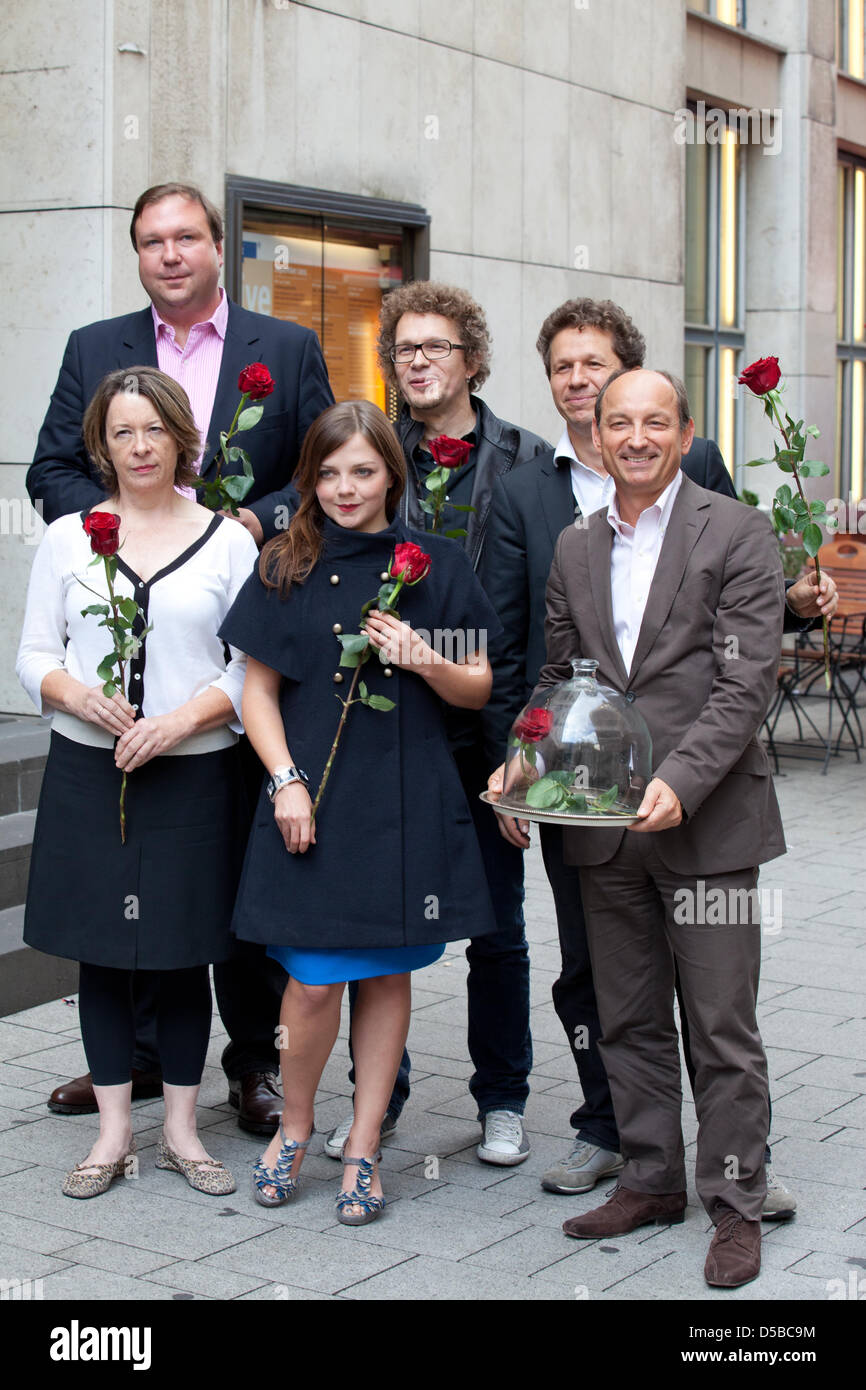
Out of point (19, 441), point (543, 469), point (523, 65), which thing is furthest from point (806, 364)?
point (543, 469)

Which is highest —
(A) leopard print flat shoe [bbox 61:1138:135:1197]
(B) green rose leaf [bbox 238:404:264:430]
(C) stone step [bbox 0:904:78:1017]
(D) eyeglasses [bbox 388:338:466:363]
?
(D) eyeglasses [bbox 388:338:466:363]

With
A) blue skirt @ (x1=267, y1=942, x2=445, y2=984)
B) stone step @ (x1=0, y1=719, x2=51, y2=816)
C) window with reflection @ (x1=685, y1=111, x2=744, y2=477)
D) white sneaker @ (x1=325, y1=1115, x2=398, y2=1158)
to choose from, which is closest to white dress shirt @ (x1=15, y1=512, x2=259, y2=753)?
blue skirt @ (x1=267, y1=942, x2=445, y2=984)

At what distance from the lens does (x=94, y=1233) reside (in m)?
4.27

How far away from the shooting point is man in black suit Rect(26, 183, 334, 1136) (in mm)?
4766

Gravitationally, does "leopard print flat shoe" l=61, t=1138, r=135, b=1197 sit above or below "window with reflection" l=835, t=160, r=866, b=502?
below

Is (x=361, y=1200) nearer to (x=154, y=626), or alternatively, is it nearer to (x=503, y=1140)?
(x=503, y=1140)

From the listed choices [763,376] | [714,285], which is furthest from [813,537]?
[714,285]

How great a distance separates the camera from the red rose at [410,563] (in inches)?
159

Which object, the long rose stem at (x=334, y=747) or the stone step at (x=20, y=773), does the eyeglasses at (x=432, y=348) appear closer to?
the long rose stem at (x=334, y=747)

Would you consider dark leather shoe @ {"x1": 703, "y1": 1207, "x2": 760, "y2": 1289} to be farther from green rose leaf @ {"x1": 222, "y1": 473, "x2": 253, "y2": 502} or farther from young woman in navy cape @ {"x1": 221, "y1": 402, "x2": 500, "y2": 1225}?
green rose leaf @ {"x1": 222, "y1": 473, "x2": 253, "y2": 502}

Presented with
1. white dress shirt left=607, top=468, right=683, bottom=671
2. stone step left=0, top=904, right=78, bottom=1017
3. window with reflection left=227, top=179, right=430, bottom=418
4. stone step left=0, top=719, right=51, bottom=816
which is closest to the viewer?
white dress shirt left=607, top=468, right=683, bottom=671

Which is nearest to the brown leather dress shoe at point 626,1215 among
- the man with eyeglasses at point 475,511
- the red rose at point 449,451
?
the man with eyeglasses at point 475,511

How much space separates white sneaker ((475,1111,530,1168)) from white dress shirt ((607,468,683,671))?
4.94 feet
